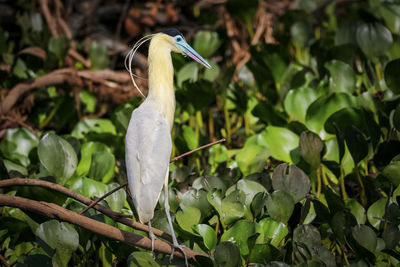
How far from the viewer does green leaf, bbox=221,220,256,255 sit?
8.01 feet

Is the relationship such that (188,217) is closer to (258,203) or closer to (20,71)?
(258,203)

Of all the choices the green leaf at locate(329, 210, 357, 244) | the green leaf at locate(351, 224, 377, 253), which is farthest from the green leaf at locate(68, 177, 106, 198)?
the green leaf at locate(351, 224, 377, 253)

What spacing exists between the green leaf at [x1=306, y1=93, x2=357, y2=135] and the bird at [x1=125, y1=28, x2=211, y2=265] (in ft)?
3.70

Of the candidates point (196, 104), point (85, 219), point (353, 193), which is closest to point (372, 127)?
point (353, 193)

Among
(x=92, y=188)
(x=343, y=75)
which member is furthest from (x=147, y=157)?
(x=343, y=75)

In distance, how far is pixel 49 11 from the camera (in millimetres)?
5117

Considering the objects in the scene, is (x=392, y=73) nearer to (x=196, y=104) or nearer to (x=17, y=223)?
(x=196, y=104)

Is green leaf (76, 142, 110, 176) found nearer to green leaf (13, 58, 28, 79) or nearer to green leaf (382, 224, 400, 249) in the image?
green leaf (13, 58, 28, 79)

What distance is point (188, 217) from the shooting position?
249cm

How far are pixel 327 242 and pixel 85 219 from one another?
108 centimetres

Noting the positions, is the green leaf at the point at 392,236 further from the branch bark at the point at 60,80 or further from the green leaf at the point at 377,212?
the branch bark at the point at 60,80

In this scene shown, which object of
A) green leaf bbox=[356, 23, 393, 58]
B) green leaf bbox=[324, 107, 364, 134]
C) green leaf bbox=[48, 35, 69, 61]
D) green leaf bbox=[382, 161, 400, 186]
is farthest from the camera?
green leaf bbox=[48, 35, 69, 61]

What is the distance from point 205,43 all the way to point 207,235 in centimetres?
219

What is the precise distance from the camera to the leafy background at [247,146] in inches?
97.3
